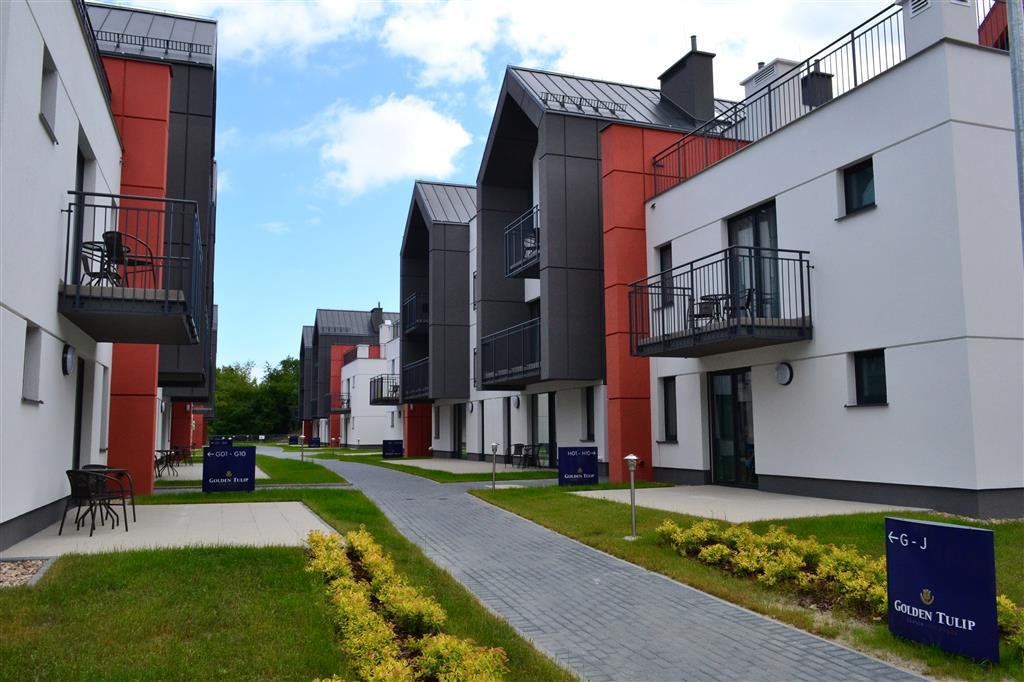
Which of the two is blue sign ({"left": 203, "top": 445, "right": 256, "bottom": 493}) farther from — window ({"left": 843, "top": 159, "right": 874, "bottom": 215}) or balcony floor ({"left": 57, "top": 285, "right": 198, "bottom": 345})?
window ({"left": 843, "top": 159, "right": 874, "bottom": 215})

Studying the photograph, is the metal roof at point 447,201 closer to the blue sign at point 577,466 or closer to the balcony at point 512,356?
the balcony at point 512,356

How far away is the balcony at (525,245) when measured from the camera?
21.9 meters

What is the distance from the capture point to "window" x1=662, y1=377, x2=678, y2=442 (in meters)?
18.5

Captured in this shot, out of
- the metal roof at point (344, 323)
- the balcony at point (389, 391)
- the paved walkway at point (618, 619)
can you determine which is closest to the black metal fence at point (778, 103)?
the paved walkway at point (618, 619)

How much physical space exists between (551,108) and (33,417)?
590 inches

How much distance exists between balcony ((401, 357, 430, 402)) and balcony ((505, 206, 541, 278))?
8.98m

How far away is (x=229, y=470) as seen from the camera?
16656mm

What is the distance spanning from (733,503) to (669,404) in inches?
221

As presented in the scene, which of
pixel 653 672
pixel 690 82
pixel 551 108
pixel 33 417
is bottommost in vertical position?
pixel 653 672

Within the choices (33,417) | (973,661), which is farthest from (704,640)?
(33,417)

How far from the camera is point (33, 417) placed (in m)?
9.36

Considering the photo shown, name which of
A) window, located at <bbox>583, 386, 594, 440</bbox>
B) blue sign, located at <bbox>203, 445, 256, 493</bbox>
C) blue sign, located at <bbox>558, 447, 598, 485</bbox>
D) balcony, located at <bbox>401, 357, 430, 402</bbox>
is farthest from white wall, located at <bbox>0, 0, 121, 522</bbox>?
balcony, located at <bbox>401, 357, 430, 402</bbox>

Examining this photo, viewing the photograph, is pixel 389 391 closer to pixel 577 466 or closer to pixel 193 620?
pixel 577 466

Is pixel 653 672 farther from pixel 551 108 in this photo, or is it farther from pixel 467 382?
pixel 467 382
